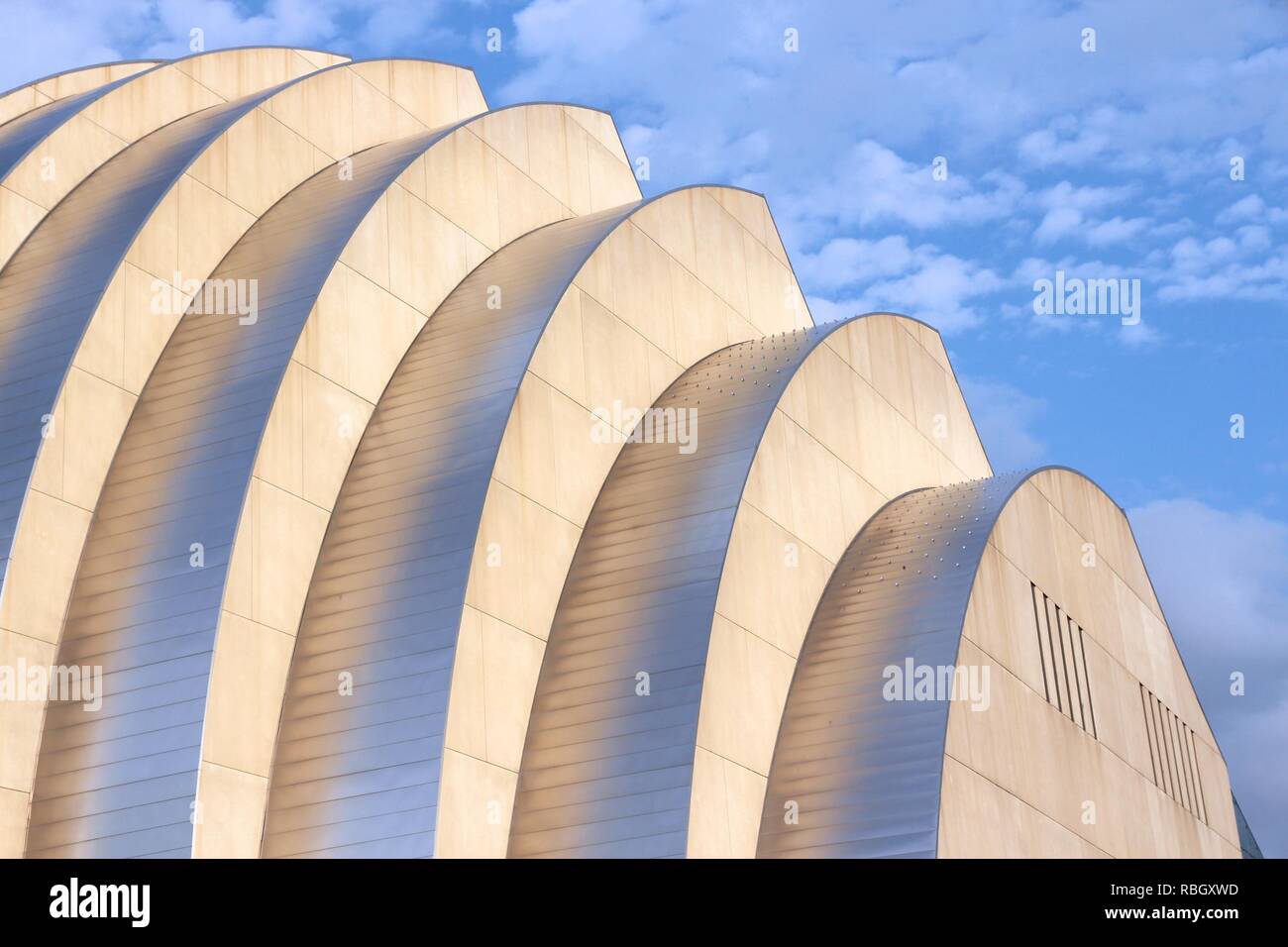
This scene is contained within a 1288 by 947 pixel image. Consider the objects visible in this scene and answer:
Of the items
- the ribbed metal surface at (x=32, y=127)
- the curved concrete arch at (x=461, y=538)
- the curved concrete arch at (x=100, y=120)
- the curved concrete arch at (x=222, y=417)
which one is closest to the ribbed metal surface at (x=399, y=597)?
the curved concrete arch at (x=461, y=538)

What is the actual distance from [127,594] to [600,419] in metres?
7.86

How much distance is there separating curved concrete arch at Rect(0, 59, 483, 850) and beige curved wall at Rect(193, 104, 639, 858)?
2316mm

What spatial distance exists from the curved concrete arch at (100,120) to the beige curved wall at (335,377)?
5384mm

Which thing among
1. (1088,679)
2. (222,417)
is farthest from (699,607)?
(1088,679)

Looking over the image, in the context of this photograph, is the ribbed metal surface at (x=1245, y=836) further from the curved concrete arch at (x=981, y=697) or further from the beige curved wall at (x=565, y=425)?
the beige curved wall at (x=565, y=425)

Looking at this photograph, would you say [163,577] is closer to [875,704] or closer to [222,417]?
[222,417]

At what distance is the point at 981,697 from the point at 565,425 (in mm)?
7576

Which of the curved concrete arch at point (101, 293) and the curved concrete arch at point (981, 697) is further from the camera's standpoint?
the curved concrete arch at point (981, 697)

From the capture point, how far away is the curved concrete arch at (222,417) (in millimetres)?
19859

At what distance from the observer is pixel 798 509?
84.9 feet

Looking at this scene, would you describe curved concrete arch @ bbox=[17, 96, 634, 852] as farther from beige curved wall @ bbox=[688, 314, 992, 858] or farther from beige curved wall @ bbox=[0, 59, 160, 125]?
beige curved wall @ bbox=[0, 59, 160, 125]

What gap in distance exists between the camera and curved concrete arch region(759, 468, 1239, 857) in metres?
22.8
